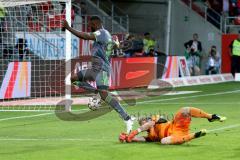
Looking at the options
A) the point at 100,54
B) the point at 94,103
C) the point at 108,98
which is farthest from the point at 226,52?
the point at 108,98

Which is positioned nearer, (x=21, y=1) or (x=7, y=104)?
(x=21, y=1)

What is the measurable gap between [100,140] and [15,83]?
32.3 feet

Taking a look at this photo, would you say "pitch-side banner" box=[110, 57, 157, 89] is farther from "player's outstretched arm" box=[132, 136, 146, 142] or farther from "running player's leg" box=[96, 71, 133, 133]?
"player's outstretched arm" box=[132, 136, 146, 142]

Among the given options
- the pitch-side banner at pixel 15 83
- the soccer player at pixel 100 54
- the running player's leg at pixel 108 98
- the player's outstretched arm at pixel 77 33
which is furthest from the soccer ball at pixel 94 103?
the player's outstretched arm at pixel 77 33

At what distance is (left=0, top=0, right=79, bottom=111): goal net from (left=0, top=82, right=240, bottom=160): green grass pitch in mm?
2545

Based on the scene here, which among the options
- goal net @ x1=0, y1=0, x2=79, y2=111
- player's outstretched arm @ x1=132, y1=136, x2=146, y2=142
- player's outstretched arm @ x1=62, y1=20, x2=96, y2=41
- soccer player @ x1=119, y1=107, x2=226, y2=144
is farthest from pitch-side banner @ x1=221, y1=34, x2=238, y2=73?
soccer player @ x1=119, y1=107, x2=226, y2=144

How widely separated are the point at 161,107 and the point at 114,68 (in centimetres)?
741

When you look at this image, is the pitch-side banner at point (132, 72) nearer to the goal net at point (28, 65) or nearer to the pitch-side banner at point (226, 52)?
the goal net at point (28, 65)

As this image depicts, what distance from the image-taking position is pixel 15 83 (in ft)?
75.3

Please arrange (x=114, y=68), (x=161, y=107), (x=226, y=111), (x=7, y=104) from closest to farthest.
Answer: (x=226, y=111) → (x=161, y=107) → (x=7, y=104) → (x=114, y=68)

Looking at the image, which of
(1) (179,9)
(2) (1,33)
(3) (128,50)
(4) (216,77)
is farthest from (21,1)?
(1) (179,9)

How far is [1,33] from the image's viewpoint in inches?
910

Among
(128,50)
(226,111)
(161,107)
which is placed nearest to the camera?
(226,111)

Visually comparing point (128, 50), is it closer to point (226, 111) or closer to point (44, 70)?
point (44, 70)
